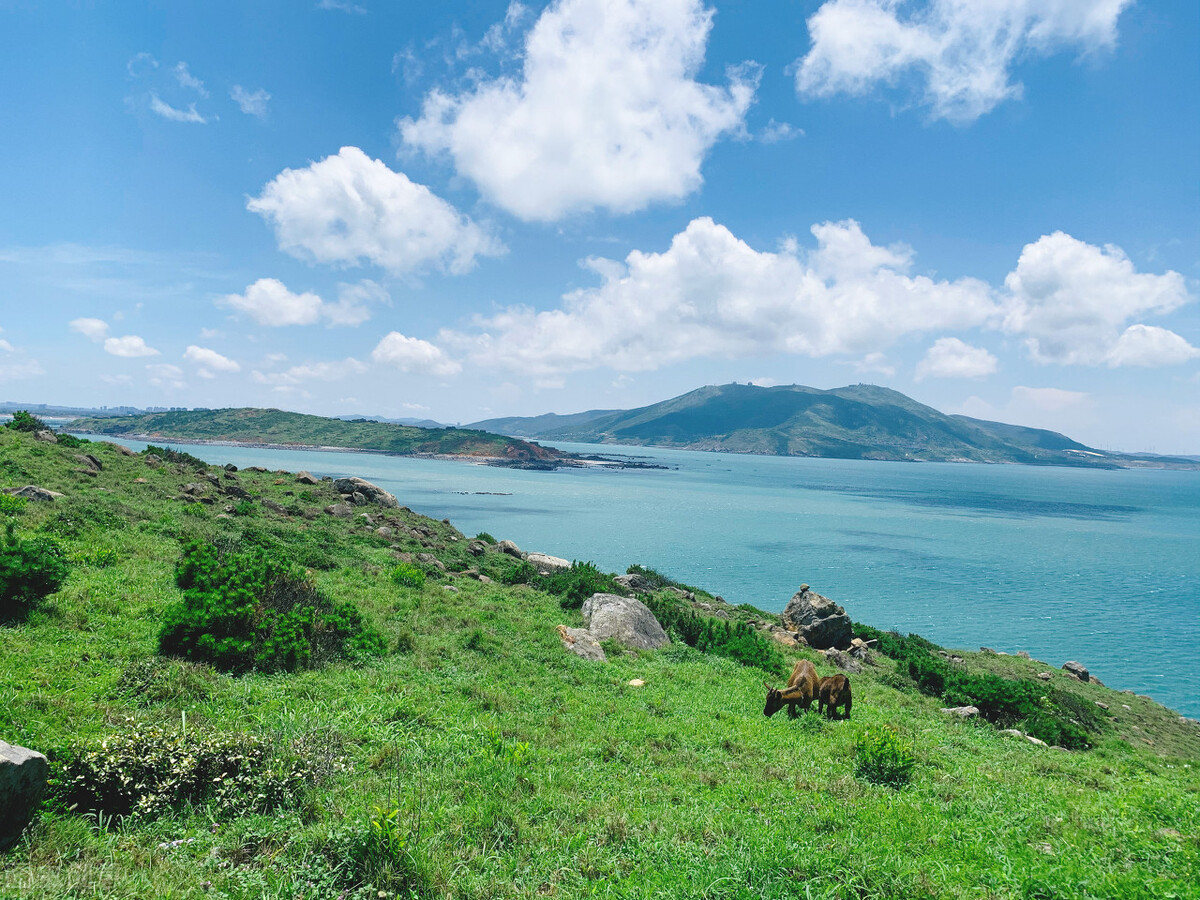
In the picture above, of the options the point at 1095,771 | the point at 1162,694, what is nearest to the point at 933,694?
the point at 1095,771

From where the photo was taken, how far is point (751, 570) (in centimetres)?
5778

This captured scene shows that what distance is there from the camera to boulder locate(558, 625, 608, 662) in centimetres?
1748

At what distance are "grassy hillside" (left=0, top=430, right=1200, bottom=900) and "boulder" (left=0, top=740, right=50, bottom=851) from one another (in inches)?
8.3

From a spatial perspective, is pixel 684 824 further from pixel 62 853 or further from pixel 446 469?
pixel 446 469

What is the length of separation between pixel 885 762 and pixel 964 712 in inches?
426

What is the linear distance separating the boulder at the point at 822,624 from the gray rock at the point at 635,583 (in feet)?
28.1

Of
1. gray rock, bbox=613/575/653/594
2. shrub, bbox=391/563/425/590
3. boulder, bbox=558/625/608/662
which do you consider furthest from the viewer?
gray rock, bbox=613/575/653/594

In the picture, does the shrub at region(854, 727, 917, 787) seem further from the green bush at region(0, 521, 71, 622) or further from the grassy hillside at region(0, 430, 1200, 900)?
the green bush at region(0, 521, 71, 622)

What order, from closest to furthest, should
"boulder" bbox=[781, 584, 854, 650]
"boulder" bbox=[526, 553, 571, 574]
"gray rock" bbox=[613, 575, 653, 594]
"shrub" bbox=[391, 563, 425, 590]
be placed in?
"shrub" bbox=[391, 563, 425, 590], "boulder" bbox=[781, 584, 854, 650], "gray rock" bbox=[613, 575, 653, 594], "boulder" bbox=[526, 553, 571, 574]

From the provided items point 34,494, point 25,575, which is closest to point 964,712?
point 25,575

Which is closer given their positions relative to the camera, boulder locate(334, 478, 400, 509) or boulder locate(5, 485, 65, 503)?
boulder locate(5, 485, 65, 503)

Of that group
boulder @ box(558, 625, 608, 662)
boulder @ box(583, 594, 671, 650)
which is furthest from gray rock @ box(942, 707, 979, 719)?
boulder @ box(558, 625, 608, 662)

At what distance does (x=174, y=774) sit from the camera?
6.93 meters

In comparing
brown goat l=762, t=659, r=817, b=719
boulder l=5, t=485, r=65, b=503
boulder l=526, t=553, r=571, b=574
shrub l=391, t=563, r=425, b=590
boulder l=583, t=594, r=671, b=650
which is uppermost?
boulder l=5, t=485, r=65, b=503
